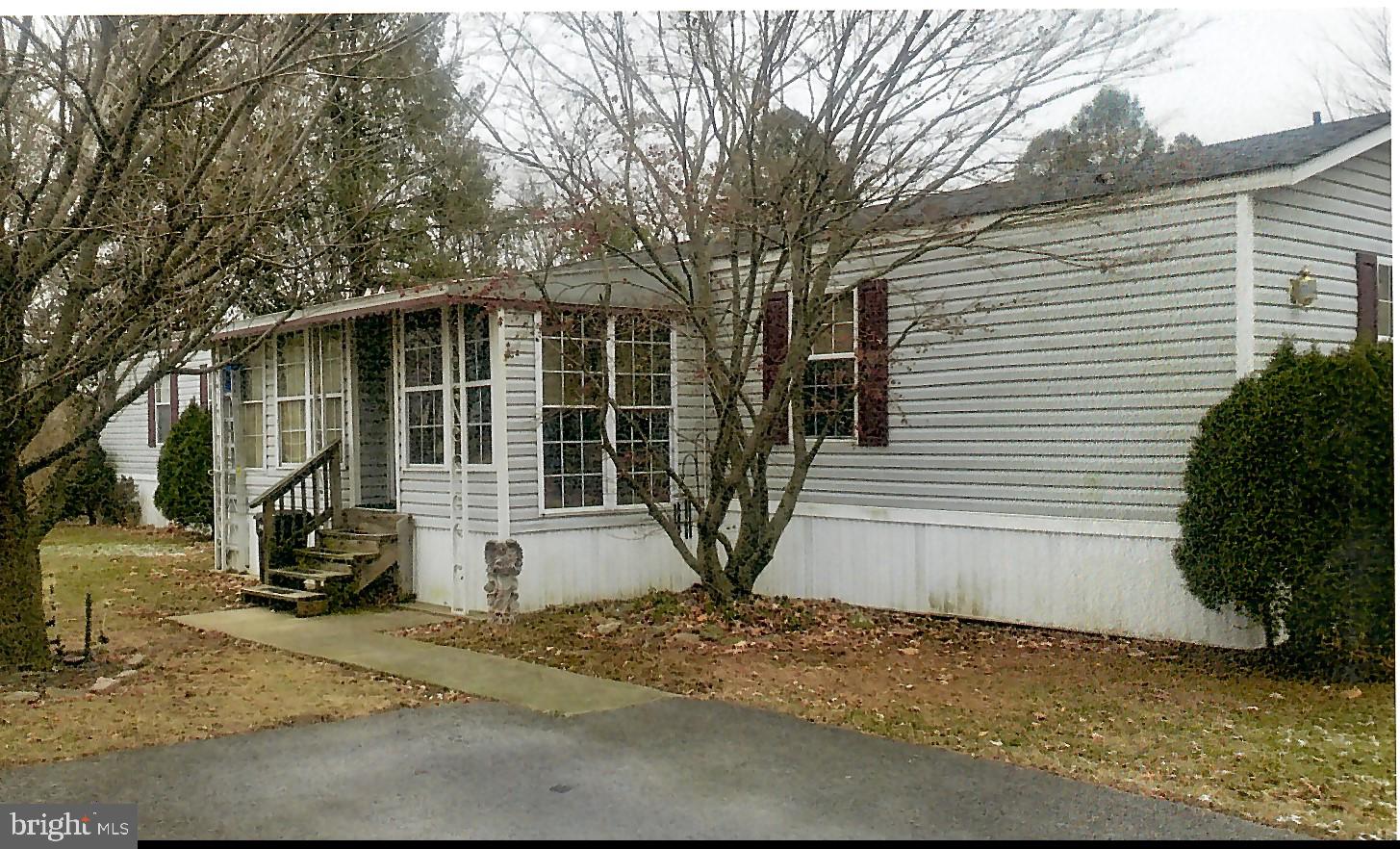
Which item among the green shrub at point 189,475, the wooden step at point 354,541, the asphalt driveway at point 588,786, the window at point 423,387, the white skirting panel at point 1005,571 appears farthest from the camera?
the green shrub at point 189,475

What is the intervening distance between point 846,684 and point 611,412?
348cm

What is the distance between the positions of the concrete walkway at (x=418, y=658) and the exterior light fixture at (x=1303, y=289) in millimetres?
4215

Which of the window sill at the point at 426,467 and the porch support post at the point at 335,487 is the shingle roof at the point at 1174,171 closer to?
the window sill at the point at 426,467

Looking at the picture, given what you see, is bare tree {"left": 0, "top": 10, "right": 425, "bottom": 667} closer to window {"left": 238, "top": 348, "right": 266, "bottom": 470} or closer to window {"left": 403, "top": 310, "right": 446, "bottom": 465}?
window {"left": 403, "top": 310, "right": 446, "bottom": 465}

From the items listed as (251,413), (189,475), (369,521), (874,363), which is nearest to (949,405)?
(874,363)

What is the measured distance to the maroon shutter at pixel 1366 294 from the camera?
6309mm

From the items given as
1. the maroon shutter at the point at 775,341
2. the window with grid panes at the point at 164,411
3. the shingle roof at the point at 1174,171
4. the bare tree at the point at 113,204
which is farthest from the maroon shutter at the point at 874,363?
the window with grid panes at the point at 164,411

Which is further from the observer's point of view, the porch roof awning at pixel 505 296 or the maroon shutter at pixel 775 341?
the maroon shutter at pixel 775 341

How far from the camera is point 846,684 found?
245 inches

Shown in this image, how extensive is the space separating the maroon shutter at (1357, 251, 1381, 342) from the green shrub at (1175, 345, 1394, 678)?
580mm

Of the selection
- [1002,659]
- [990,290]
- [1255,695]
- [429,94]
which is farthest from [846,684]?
[429,94]

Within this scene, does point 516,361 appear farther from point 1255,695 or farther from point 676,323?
point 1255,695

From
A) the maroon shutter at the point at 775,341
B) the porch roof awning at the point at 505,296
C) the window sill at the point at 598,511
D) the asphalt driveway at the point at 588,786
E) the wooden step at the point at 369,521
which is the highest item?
the porch roof awning at the point at 505,296

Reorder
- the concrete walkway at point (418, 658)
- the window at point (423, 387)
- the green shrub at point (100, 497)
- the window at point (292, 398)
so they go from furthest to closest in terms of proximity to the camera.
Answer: the green shrub at point (100, 497) → the window at point (292, 398) → the window at point (423, 387) → the concrete walkway at point (418, 658)
